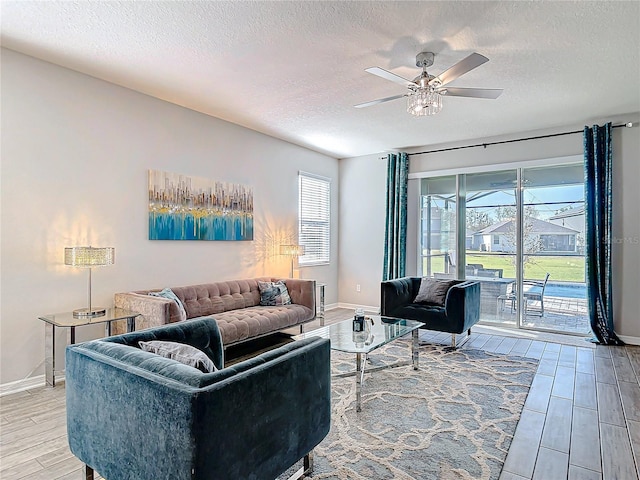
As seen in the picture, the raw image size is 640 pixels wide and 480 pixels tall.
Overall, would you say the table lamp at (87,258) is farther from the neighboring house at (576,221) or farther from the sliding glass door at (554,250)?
the neighboring house at (576,221)

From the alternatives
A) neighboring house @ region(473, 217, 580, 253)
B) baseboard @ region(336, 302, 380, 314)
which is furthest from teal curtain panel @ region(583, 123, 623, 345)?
baseboard @ region(336, 302, 380, 314)

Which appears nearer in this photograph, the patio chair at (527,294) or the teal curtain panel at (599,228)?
the teal curtain panel at (599,228)

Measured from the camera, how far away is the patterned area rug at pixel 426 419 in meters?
2.15

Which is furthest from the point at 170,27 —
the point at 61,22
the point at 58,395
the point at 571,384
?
the point at 571,384

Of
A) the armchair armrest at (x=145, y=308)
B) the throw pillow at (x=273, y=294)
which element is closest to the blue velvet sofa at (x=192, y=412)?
the armchair armrest at (x=145, y=308)

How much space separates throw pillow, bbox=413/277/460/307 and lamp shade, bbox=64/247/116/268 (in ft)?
11.8

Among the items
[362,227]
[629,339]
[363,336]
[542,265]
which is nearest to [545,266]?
[542,265]

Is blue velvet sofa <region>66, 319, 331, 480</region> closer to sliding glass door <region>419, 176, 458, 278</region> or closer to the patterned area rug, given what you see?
the patterned area rug

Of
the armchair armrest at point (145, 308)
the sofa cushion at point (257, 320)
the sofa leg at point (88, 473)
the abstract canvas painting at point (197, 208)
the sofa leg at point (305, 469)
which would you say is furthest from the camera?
the abstract canvas painting at point (197, 208)

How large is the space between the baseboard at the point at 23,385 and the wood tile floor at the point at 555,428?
0.22ft

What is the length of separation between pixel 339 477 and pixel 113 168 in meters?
3.44

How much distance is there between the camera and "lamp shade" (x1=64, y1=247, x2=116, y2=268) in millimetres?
3195

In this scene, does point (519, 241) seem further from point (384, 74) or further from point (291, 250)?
point (384, 74)

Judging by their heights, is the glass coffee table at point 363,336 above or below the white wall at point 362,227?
below
